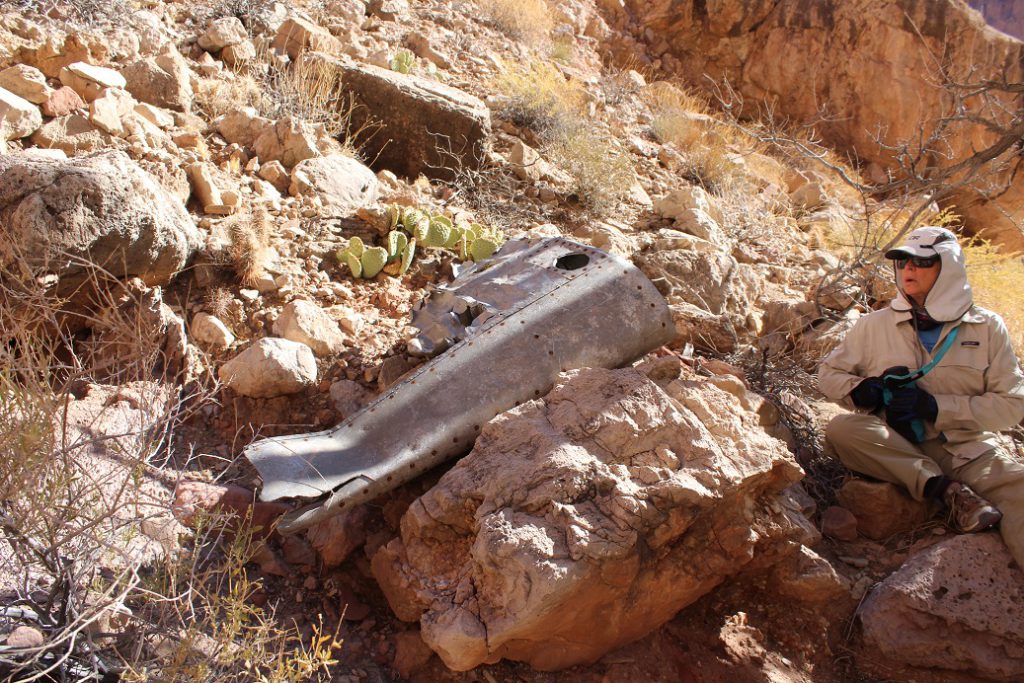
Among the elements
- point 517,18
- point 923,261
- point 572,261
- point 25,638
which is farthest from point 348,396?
point 517,18

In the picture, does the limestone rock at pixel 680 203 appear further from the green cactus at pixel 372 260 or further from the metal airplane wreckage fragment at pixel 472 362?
the green cactus at pixel 372 260

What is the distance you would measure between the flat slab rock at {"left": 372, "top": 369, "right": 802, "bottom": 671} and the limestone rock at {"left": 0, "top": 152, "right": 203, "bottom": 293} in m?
1.79

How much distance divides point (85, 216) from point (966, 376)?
4081 millimetres

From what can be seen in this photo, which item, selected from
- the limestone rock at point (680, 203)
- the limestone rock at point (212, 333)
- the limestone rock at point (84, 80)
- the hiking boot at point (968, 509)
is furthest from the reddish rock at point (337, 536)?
the limestone rock at point (680, 203)

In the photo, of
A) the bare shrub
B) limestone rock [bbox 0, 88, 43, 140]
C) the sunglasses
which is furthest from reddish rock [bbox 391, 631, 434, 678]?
limestone rock [bbox 0, 88, 43, 140]

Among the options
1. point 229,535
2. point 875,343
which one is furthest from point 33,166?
point 875,343

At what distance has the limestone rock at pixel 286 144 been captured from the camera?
538 centimetres

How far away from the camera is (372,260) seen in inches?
179

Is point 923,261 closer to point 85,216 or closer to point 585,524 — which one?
point 585,524

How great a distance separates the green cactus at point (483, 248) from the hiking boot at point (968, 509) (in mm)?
2774

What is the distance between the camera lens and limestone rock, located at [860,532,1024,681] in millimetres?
2969

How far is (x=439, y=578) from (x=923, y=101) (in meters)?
11.6

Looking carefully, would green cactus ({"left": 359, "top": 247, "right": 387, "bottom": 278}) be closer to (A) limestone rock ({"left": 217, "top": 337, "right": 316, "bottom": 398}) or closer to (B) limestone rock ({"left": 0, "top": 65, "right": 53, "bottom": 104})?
(A) limestone rock ({"left": 217, "top": 337, "right": 316, "bottom": 398})

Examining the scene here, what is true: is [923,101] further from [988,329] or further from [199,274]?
[199,274]
